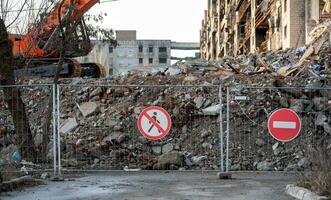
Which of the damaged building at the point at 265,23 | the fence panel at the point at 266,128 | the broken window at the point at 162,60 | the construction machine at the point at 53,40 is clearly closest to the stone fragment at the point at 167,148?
the fence panel at the point at 266,128

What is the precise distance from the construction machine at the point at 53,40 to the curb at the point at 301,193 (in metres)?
7.46

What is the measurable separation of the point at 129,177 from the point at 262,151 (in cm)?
416

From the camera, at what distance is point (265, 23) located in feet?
137

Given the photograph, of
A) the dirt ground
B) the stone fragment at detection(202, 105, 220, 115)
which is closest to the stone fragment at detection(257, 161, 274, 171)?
the dirt ground

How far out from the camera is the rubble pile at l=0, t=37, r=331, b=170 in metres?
14.0

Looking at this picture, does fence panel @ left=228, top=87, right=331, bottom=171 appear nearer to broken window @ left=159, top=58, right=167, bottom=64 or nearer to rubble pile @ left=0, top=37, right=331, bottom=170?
rubble pile @ left=0, top=37, right=331, bottom=170

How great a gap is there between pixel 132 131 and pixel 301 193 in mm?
8019

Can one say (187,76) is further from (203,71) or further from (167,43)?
(167,43)

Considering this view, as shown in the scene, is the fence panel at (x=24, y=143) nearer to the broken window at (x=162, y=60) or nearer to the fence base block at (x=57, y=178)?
the fence base block at (x=57, y=178)

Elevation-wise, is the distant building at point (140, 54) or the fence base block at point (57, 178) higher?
the distant building at point (140, 54)

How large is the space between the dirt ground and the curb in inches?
5.1

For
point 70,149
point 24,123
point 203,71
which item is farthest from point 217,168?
point 203,71

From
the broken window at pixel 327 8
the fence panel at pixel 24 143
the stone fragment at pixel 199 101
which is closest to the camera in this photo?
the fence panel at pixel 24 143

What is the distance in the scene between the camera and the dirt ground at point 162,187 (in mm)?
8773
